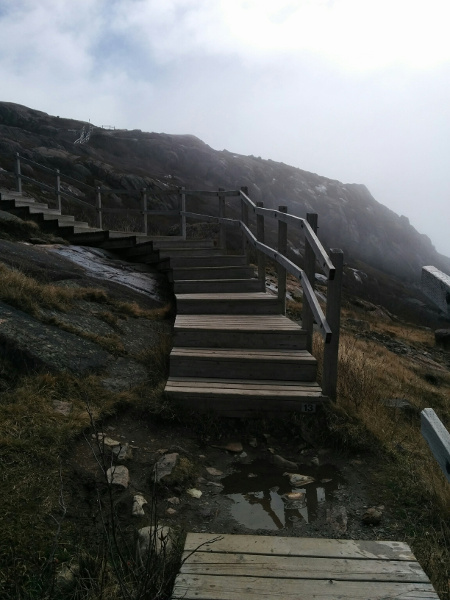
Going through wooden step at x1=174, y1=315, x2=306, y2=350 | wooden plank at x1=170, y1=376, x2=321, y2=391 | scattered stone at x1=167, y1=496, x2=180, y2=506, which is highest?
wooden step at x1=174, y1=315, x2=306, y2=350

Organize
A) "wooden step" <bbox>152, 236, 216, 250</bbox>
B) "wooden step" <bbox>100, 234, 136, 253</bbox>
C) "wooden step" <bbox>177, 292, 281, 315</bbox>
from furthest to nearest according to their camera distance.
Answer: "wooden step" <bbox>100, 234, 136, 253</bbox>, "wooden step" <bbox>152, 236, 216, 250</bbox>, "wooden step" <bbox>177, 292, 281, 315</bbox>

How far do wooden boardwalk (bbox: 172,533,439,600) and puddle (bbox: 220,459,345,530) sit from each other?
66cm

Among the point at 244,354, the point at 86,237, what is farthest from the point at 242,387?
the point at 86,237

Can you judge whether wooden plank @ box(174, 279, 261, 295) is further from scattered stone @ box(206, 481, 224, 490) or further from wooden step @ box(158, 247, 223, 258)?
scattered stone @ box(206, 481, 224, 490)

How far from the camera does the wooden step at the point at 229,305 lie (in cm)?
664

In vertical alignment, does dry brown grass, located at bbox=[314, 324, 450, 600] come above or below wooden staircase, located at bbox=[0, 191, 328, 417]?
below

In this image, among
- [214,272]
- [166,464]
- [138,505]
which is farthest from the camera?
[214,272]

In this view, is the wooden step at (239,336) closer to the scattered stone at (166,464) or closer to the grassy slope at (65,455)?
the grassy slope at (65,455)

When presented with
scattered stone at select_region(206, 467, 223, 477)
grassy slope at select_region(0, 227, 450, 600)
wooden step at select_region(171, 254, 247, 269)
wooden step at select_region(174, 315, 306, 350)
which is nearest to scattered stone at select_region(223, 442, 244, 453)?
scattered stone at select_region(206, 467, 223, 477)

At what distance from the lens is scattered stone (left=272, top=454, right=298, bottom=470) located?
3992 mm

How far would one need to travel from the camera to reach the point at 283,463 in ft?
13.2

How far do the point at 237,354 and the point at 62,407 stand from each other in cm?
181

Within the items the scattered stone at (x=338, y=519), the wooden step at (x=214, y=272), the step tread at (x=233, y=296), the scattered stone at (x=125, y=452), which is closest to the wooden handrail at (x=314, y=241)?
the step tread at (x=233, y=296)

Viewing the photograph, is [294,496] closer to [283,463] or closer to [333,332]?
[283,463]
